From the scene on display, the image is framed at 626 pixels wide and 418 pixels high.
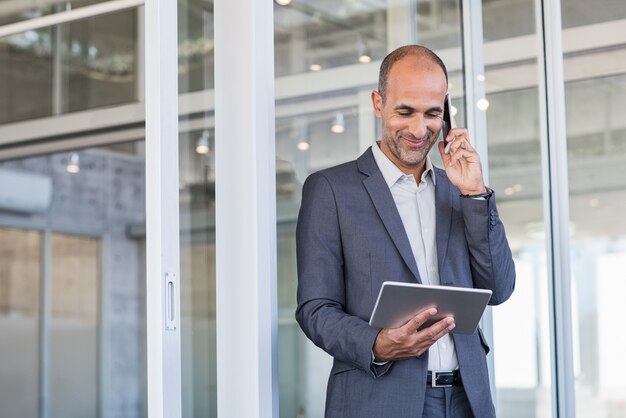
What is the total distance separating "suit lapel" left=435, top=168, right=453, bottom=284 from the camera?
9.45 feet

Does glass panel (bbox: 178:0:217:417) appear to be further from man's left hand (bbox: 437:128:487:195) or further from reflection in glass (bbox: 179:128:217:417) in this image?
man's left hand (bbox: 437:128:487:195)

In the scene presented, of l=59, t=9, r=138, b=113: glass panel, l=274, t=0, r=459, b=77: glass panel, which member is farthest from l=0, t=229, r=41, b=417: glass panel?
l=274, t=0, r=459, b=77: glass panel

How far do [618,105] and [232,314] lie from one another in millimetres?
2984

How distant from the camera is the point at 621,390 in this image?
570cm

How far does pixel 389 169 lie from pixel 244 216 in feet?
1.45

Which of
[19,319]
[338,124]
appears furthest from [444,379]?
[19,319]

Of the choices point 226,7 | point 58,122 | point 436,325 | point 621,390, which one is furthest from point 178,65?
point 58,122

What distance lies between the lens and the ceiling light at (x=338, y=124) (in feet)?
15.1

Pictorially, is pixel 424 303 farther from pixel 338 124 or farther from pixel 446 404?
pixel 338 124

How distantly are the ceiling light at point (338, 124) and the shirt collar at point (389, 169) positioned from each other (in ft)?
5.31

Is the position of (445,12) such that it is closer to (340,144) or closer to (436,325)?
(340,144)

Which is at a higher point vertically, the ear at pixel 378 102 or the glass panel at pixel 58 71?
the glass panel at pixel 58 71

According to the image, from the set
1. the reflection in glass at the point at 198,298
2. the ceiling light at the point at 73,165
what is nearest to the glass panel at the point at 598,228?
the reflection in glass at the point at 198,298

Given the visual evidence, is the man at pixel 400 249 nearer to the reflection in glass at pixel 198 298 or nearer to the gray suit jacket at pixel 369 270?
the gray suit jacket at pixel 369 270
